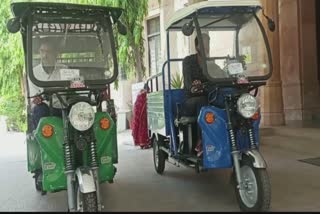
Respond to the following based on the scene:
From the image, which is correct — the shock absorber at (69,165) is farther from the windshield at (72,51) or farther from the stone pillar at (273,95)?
the stone pillar at (273,95)

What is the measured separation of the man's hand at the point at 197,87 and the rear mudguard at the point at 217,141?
0.57 meters

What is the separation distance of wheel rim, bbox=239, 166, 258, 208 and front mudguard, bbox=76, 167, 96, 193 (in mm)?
1509

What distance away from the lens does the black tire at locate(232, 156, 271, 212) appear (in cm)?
433

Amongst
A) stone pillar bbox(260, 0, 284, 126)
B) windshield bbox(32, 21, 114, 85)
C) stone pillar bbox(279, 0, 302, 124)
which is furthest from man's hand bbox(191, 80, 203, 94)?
stone pillar bbox(279, 0, 302, 124)

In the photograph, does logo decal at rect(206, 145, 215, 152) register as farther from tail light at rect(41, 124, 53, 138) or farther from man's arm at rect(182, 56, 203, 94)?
tail light at rect(41, 124, 53, 138)

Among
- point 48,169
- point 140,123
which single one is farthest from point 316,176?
point 140,123

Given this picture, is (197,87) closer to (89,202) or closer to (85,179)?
(85,179)

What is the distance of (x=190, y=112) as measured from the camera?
5.43m

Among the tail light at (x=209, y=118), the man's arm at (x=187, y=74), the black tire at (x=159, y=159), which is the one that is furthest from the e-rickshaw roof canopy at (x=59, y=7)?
the black tire at (x=159, y=159)

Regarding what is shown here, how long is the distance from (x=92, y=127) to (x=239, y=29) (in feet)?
7.65

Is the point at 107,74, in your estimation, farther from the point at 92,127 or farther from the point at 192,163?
the point at 192,163

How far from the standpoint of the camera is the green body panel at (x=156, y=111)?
6.31m

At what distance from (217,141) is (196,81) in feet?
3.09

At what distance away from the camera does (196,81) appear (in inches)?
214
